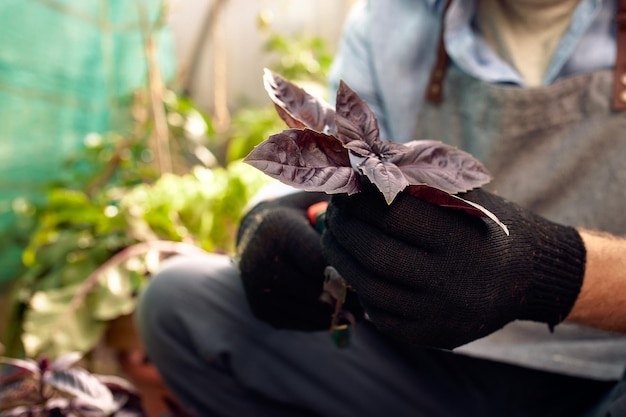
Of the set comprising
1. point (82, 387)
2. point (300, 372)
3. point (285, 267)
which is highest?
point (285, 267)

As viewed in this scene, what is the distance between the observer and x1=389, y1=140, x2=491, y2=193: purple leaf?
0.53 meters

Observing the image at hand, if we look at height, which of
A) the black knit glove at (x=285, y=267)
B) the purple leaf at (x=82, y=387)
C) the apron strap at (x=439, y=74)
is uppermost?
the apron strap at (x=439, y=74)

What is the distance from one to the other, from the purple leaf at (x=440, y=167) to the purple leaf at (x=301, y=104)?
84mm

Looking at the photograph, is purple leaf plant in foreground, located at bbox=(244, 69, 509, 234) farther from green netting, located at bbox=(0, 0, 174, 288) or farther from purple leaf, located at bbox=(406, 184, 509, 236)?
green netting, located at bbox=(0, 0, 174, 288)

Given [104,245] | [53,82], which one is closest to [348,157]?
[104,245]

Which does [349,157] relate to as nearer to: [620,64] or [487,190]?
[487,190]

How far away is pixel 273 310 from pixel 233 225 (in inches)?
39.7

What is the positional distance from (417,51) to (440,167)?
0.52 m

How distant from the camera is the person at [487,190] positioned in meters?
0.77

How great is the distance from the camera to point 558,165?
917 mm

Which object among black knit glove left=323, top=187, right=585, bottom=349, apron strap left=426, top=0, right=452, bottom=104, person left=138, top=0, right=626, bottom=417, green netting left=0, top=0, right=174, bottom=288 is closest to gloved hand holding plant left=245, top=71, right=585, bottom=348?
black knit glove left=323, top=187, right=585, bottom=349

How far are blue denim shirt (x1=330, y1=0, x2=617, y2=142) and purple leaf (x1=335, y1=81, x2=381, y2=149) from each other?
18.8 inches

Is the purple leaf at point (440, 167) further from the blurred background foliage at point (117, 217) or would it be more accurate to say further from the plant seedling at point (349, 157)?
the blurred background foliage at point (117, 217)

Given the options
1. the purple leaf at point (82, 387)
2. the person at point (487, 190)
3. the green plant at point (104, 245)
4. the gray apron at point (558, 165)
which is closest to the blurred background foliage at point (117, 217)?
the green plant at point (104, 245)
